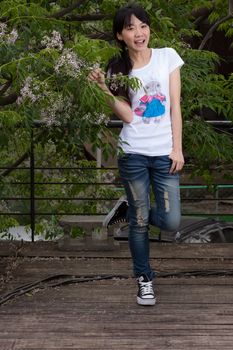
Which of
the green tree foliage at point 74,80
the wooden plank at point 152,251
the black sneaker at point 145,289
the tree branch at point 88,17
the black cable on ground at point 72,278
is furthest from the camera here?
the tree branch at point 88,17

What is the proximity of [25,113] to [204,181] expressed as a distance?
10.6 feet

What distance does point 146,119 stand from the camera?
4.31 m

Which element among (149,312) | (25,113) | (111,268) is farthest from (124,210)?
(25,113)

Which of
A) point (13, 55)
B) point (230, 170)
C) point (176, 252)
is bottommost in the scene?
point (176, 252)

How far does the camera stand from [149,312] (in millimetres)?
4500

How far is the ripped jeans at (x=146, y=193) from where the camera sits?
4.39 meters

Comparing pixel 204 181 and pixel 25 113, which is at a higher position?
pixel 25 113

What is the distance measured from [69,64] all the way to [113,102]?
1.49ft

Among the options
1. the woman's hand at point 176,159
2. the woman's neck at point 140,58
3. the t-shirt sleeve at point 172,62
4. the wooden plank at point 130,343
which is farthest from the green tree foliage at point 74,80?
the wooden plank at point 130,343

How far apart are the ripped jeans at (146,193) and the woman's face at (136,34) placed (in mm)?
671

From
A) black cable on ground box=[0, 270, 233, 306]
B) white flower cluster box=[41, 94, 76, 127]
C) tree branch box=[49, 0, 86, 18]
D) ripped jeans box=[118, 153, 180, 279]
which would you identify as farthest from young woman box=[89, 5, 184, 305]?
tree branch box=[49, 0, 86, 18]

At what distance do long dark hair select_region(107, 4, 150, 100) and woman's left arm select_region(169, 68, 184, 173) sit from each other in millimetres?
277

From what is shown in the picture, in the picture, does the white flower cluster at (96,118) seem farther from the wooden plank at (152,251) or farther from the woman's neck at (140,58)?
the wooden plank at (152,251)

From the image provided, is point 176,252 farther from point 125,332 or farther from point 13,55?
point 13,55
